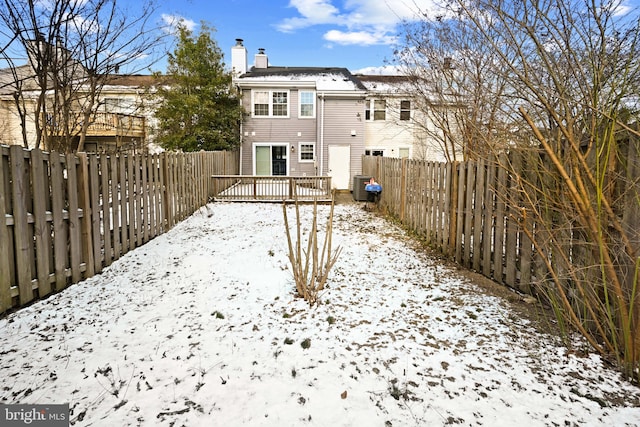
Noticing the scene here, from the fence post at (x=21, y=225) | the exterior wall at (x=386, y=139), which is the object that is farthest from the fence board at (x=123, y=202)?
the exterior wall at (x=386, y=139)

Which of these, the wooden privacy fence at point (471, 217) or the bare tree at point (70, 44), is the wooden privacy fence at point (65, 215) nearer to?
the bare tree at point (70, 44)

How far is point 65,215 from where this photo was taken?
4.25 metres

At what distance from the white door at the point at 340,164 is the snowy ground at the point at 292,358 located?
44.6 ft

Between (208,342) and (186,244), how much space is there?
3.63 m

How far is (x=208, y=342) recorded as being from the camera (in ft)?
10.1

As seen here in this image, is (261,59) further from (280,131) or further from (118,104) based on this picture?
(118,104)

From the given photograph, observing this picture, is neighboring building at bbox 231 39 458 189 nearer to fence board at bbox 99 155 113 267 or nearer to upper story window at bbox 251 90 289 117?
upper story window at bbox 251 90 289 117

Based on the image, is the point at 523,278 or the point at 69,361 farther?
the point at 523,278

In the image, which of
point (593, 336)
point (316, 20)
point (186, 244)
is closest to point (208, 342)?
point (593, 336)

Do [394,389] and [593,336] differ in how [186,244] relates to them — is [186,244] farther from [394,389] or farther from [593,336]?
[593,336]

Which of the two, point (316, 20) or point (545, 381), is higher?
point (316, 20)

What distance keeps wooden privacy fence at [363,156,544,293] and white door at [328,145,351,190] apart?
10024mm
